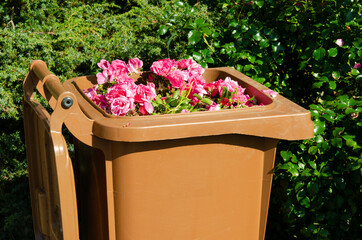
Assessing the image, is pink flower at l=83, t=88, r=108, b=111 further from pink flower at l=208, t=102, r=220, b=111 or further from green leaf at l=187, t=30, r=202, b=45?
green leaf at l=187, t=30, r=202, b=45

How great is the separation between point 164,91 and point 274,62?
2.77ft

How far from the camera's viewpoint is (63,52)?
3057 mm

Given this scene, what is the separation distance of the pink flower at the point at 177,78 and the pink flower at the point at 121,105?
12.4 inches

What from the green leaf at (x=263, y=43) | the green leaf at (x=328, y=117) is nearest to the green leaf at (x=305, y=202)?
the green leaf at (x=328, y=117)

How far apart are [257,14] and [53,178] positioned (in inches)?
61.6

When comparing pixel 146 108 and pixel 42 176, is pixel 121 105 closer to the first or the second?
pixel 146 108

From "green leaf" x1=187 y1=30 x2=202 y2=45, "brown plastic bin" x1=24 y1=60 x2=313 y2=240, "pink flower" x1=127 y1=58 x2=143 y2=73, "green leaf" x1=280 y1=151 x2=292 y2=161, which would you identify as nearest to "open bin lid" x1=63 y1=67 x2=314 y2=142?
"brown plastic bin" x1=24 y1=60 x2=313 y2=240

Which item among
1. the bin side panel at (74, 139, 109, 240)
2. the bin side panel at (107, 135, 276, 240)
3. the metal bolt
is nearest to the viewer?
the metal bolt

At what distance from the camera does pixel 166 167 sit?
1718 millimetres

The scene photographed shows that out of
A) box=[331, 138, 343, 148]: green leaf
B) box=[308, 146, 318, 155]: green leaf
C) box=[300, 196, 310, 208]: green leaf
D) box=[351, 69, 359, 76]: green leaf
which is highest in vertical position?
box=[351, 69, 359, 76]: green leaf

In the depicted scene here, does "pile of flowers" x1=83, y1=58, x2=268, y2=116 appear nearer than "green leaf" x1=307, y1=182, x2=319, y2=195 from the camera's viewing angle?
Yes

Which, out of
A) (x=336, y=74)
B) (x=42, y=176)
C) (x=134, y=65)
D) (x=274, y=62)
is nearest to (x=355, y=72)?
(x=336, y=74)

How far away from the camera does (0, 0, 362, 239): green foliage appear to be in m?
2.35

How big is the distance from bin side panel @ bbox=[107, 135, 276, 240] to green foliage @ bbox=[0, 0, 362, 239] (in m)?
0.49
